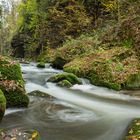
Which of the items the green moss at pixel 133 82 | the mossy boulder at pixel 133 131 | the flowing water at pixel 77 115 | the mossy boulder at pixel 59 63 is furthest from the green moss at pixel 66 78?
the mossy boulder at pixel 133 131

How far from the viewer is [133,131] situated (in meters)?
6.66

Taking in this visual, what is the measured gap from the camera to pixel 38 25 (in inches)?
1324

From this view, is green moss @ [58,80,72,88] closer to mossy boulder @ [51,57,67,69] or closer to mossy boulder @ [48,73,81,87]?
mossy boulder @ [48,73,81,87]

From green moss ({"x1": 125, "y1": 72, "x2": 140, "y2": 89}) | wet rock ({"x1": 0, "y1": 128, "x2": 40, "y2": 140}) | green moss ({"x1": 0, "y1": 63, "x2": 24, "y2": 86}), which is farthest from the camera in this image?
green moss ({"x1": 125, "y1": 72, "x2": 140, "y2": 89})

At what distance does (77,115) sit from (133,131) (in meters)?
2.18

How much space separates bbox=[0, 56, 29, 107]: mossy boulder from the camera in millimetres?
8656

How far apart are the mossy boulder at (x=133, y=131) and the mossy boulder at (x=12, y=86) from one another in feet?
10.8

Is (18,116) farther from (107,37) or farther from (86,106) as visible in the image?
(107,37)

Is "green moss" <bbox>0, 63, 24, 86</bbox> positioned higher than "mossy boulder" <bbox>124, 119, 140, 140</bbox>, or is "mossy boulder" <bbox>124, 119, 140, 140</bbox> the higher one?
"green moss" <bbox>0, 63, 24, 86</bbox>

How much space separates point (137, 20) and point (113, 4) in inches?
354

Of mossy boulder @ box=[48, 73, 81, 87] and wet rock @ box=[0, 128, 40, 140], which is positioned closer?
wet rock @ box=[0, 128, 40, 140]

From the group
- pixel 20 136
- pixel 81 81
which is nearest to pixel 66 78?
pixel 81 81

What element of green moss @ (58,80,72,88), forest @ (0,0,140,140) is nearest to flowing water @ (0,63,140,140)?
forest @ (0,0,140,140)

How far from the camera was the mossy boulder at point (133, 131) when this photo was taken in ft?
20.3
